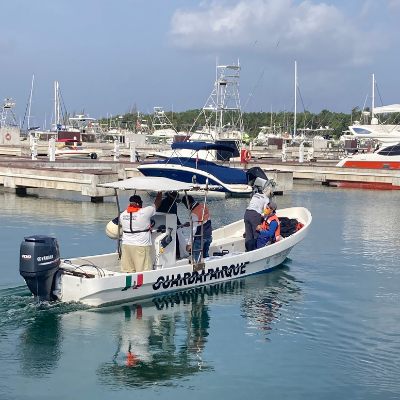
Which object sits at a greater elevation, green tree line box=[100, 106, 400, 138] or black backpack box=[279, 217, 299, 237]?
green tree line box=[100, 106, 400, 138]

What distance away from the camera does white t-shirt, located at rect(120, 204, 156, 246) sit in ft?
38.6

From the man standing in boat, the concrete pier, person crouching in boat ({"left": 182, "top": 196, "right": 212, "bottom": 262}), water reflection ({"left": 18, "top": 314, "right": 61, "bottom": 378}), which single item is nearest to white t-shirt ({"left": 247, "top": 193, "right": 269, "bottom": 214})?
the man standing in boat

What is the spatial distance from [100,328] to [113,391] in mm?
2367

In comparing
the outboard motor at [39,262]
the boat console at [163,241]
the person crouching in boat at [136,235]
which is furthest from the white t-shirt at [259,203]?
the outboard motor at [39,262]

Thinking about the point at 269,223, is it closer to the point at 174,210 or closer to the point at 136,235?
the point at 174,210

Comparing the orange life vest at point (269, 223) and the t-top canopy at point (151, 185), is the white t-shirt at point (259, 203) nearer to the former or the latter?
the orange life vest at point (269, 223)

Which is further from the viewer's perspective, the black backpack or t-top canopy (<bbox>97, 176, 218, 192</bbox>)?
the black backpack

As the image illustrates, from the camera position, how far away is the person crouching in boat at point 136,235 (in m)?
11.8

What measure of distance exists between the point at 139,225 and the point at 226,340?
2677 millimetres

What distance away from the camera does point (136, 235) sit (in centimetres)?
1188

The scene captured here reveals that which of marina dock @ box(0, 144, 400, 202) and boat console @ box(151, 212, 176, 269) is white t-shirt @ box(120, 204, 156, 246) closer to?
boat console @ box(151, 212, 176, 269)

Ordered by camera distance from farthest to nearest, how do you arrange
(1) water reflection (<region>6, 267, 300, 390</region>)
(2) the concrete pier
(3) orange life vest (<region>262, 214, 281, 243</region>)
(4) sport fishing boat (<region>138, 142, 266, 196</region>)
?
(4) sport fishing boat (<region>138, 142, 266, 196</region>) < (2) the concrete pier < (3) orange life vest (<region>262, 214, 281, 243</region>) < (1) water reflection (<region>6, 267, 300, 390</region>)

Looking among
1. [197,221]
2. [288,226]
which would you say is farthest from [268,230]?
[197,221]

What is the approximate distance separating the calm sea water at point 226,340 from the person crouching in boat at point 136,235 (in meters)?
0.76
